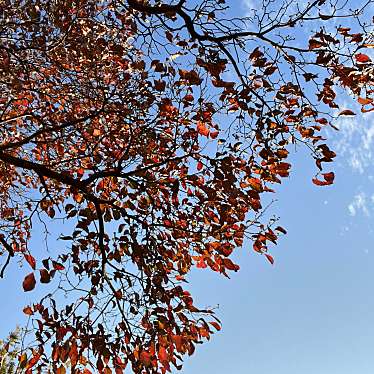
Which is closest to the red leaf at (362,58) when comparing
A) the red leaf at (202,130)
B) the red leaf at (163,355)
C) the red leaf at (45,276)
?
the red leaf at (202,130)

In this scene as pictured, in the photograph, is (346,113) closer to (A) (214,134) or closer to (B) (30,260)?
(A) (214,134)

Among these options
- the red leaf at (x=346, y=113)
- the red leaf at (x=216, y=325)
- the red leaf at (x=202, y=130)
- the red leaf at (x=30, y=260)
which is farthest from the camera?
the red leaf at (x=202, y=130)

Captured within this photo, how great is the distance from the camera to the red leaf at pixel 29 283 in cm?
419

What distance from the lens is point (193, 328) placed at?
4.90 metres

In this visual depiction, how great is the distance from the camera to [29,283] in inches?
166

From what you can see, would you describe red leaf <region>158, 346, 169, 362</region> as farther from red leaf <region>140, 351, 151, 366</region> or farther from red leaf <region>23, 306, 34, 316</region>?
red leaf <region>23, 306, 34, 316</region>

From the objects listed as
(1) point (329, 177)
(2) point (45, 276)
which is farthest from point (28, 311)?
(1) point (329, 177)

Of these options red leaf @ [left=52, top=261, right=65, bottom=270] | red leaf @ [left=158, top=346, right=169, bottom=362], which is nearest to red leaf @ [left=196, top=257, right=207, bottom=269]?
red leaf @ [left=158, top=346, right=169, bottom=362]

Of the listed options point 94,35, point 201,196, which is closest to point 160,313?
point 201,196

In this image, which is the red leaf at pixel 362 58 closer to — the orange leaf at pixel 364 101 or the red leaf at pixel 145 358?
the orange leaf at pixel 364 101

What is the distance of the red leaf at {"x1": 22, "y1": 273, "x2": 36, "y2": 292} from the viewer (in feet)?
13.7

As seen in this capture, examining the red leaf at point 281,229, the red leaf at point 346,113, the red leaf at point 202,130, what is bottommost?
the red leaf at point 281,229

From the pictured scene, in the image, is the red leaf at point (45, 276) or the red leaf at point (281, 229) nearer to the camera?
the red leaf at point (45, 276)

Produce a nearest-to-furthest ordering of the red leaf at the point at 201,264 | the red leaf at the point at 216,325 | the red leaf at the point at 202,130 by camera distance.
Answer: the red leaf at the point at 216,325
the red leaf at the point at 201,264
the red leaf at the point at 202,130
